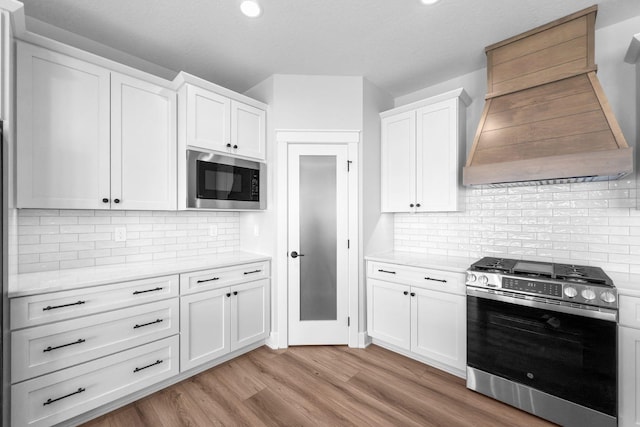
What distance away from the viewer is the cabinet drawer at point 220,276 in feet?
7.70

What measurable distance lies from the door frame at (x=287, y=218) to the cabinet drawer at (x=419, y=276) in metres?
0.24

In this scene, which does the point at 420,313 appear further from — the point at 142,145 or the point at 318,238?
the point at 142,145

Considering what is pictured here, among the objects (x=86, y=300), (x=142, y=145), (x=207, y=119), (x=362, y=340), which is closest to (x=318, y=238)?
(x=362, y=340)

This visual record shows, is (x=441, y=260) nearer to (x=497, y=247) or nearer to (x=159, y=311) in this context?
(x=497, y=247)

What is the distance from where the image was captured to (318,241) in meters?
2.99

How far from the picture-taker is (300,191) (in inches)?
117

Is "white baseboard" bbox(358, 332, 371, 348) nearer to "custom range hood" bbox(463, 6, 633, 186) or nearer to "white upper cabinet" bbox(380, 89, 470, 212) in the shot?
"white upper cabinet" bbox(380, 89, 470, 212)

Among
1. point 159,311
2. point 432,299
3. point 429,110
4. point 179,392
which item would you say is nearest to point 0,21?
point 159,311

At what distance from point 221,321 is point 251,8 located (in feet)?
8.44

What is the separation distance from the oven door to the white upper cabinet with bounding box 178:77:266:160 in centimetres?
251

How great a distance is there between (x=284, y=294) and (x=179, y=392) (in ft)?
3.89

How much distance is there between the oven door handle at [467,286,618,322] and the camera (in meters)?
1.72

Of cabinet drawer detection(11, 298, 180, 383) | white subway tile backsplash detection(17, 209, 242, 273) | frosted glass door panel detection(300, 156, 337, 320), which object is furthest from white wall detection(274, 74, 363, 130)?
cabinet drawer detection(11, 298, 180, 383)

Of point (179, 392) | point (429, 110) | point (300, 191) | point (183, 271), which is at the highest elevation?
point (429, 110)
